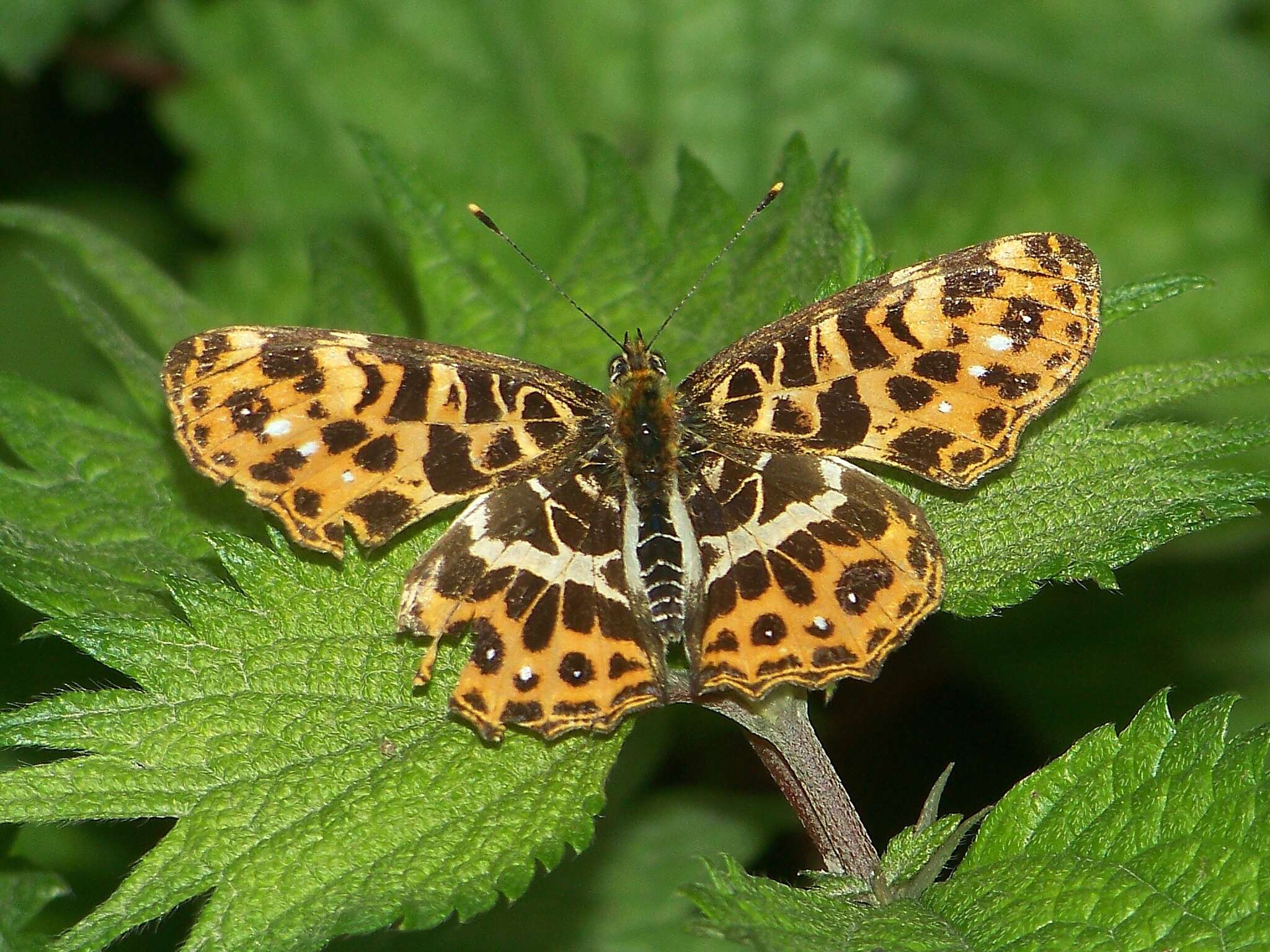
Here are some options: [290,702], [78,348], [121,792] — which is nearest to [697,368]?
[290,702]

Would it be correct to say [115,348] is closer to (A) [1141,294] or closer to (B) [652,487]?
(B) [652,487]

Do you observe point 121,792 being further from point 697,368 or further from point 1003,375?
point 1003,375

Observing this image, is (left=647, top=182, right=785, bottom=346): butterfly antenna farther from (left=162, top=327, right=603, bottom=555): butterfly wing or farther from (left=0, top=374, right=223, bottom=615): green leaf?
(left=0, top=374, right=223, bottom=615): green leaf

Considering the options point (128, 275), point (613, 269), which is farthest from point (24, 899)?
point (613, 269)

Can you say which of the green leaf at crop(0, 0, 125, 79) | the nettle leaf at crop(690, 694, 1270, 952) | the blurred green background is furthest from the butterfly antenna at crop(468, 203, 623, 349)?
the green leaf at crop(0, 0, 125, 79)

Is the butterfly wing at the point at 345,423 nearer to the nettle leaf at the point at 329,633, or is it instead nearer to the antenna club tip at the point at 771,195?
the nettle leaf at the point at 329,633
